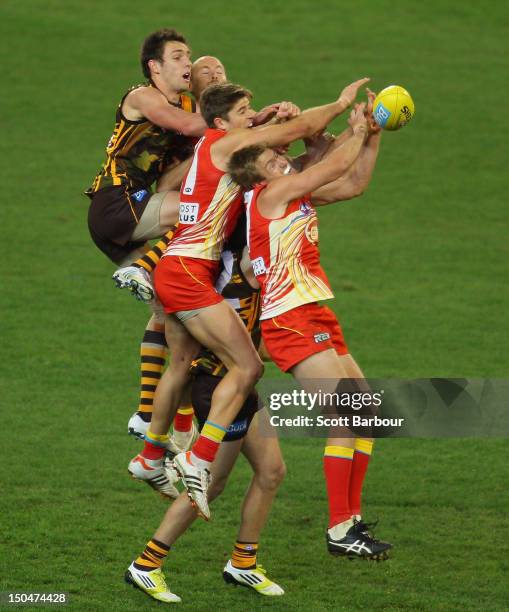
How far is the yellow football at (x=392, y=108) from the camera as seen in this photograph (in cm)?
807

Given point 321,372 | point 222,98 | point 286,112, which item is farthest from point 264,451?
point 222,98

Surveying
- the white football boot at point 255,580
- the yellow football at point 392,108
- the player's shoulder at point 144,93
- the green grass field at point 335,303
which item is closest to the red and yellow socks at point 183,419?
the green grass field at point 335,303

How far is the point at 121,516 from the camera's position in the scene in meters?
9.80

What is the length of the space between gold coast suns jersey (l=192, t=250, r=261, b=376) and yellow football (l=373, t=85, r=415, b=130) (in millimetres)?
1318

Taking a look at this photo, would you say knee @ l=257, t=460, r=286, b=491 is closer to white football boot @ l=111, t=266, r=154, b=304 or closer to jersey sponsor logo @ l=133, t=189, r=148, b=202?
white football boot @ l=111, t=266, r=154, b=304

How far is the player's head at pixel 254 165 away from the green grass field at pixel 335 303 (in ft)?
9.30

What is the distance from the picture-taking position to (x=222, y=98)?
27.0 feet

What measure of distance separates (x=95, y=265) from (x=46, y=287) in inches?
45.6

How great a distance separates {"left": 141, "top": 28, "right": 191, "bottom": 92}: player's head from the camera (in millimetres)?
9023

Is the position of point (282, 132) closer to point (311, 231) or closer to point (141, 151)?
point (311, 231)

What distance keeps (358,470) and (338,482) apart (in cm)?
25

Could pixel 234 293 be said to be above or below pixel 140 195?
below

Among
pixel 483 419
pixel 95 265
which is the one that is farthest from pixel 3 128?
pixel 483 419

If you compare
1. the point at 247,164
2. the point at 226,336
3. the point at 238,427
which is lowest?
the point at 238,427
